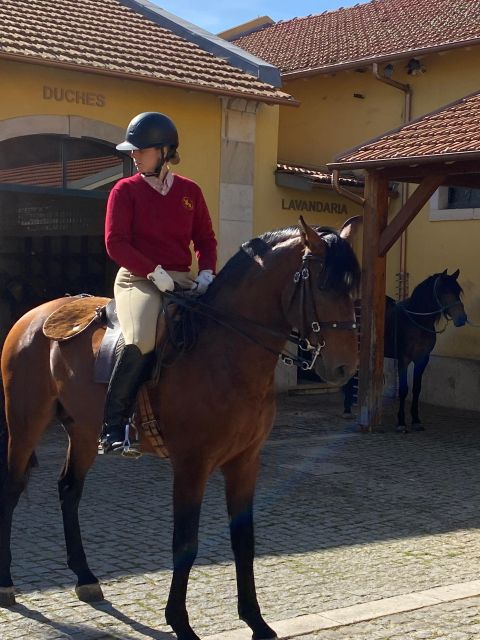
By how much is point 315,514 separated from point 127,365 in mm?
3349

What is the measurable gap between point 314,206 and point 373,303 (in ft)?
12.5

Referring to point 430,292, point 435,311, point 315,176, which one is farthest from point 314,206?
point 435,311

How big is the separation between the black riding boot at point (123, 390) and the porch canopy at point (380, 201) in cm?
720

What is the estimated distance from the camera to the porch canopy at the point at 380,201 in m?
11.5

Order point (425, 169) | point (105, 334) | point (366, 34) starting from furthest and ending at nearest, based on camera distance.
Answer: point (366, 34), point (425, 169), point (105, 334)

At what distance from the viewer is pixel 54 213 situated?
15672 mm

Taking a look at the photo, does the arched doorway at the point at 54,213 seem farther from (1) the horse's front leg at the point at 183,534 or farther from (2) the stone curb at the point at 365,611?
(2) the stone curb at the point at 365,611

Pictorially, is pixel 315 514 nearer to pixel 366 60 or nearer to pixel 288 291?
pixel 288 291

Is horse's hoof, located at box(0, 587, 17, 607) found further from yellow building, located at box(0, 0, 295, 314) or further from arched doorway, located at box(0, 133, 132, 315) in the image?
arched doorway, located at box(0, 133, 132, 315)


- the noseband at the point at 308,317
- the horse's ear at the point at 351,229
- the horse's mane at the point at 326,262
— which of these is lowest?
the noseband at the point at 308,317

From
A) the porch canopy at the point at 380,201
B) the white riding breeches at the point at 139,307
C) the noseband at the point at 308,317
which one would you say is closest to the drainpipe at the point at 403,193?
the porch canopy at the point at 380,201

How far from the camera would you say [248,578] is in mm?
4914

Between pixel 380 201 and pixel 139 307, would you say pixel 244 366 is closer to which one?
pixel 139 307

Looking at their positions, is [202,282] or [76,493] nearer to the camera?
[202,282]
